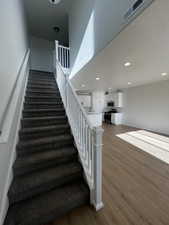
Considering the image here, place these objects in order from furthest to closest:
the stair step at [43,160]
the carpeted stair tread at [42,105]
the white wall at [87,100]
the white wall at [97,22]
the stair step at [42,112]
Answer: the white wall at [87,100]
the carpeted stair tread at [42,105]
the stair step at [42,112]
the white wall at [97,22]
the stair step at [43,160]

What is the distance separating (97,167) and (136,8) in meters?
2.02

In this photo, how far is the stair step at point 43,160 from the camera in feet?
5.22

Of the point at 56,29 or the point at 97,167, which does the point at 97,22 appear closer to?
the point at 97,167

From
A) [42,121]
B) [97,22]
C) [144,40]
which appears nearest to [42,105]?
[42,121]

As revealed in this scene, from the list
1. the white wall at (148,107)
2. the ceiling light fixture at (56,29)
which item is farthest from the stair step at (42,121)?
the ceiling light fixture at (56,29)

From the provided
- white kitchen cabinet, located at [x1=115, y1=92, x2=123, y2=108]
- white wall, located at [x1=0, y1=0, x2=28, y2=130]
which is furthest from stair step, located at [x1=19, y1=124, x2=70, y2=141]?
white kitchen cabinet, located at [x1=115, y1=92, x2=123, y2=108]

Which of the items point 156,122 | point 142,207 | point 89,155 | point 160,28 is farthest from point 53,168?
point 156,122

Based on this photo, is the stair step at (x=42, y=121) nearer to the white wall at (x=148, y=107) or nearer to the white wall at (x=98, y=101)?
the white wall at (x=148, y=107)

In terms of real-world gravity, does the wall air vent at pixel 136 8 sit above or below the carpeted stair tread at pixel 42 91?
above

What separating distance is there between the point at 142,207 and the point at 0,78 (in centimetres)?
248

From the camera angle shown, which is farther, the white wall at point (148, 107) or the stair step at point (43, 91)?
the white wall at point (148, 107)

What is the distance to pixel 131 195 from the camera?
162 centimetres

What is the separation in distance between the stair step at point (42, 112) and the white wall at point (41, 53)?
4396 mm

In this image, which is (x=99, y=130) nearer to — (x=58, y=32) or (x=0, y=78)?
(x=0, y=78)
